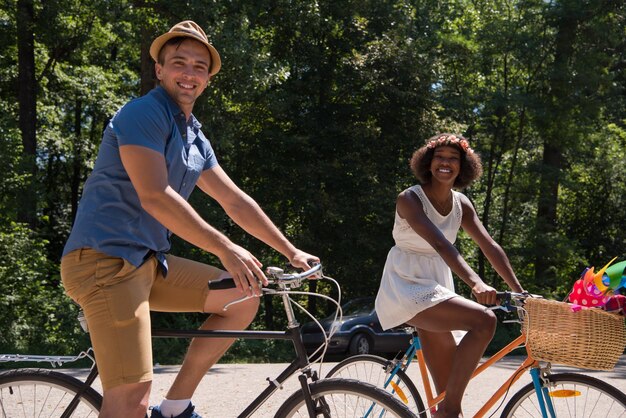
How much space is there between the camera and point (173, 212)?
125 inches

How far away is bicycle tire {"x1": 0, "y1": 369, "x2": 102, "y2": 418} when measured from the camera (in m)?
3.72

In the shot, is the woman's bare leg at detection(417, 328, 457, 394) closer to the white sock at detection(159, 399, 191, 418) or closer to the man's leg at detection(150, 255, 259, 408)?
the man's leg at detection(150, 255, 259, 408)

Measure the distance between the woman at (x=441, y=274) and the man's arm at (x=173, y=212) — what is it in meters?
1.43

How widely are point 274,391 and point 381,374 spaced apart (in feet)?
5.15

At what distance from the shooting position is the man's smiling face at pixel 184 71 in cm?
350

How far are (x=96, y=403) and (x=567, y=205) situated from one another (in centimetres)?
2696

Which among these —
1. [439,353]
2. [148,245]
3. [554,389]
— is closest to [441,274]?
[439,353]

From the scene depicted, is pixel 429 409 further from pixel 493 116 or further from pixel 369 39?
pixel 493 116

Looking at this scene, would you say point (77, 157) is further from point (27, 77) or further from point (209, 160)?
point (209, 160)

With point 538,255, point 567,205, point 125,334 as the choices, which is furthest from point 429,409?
point 567,205

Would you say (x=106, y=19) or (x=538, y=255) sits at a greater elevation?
(x=106, y=19)

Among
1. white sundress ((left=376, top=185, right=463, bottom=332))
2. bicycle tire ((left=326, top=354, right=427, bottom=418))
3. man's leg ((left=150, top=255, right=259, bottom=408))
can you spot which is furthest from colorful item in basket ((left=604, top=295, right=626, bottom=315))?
man's leg ((left=150, top=255, right=259, bottom=408))

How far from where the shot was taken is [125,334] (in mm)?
3244

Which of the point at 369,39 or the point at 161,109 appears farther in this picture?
the point at 369,39
